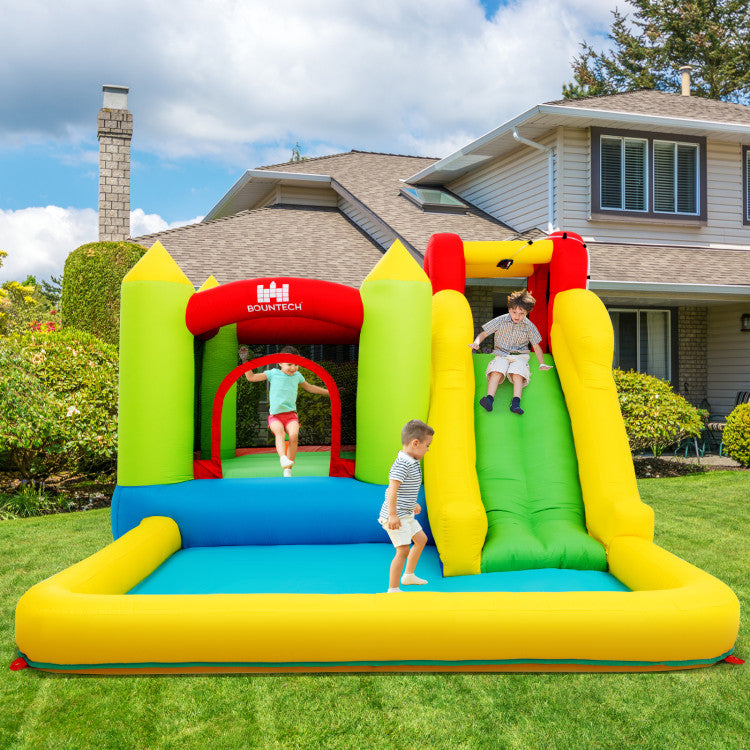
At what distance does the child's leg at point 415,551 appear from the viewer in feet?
15.8

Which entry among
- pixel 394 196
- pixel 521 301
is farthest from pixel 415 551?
pixel 394 196

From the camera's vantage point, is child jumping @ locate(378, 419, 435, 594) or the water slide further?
the water slide

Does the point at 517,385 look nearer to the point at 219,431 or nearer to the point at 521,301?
the point at 521,301

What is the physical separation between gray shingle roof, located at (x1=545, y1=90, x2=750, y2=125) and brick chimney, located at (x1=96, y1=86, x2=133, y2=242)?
860 centimetres

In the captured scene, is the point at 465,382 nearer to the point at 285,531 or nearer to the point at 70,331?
the point at 285,531

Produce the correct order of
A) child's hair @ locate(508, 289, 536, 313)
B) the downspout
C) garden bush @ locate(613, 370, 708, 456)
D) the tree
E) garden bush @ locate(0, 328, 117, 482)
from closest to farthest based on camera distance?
child's hair @ locate(508, 289, 536, 313) → garden bush @ locate(0, 328, 117, 482) → garden bush @ locate(613, 370, 708, 456) → the downspout → the tree

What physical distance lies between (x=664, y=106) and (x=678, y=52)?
17217 millimetres

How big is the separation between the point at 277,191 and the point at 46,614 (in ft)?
46.1

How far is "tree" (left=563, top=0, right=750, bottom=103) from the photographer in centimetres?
2814

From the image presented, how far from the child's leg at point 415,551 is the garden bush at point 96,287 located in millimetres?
8396

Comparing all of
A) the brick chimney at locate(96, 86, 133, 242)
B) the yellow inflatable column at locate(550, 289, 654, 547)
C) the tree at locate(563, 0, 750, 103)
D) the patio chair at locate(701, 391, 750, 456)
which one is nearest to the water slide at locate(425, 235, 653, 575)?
the yellow inflatable column at locate(550, 289, 654, 547)

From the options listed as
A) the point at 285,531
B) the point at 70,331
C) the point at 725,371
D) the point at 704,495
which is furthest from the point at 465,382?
the point at 725,371

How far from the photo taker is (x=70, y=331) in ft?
33.8

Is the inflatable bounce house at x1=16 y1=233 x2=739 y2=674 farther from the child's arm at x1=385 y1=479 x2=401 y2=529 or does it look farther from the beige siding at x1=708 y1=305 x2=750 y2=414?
the beige siding at x1=708 y1=305 x2=750 y2=414
